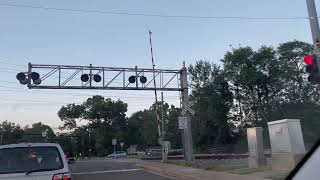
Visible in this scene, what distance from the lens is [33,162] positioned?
8.55 meters

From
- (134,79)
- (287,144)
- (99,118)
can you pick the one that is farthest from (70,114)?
(287,144)

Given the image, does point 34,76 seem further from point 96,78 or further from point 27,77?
point 96,78

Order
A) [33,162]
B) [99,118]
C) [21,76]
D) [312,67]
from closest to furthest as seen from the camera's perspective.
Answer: [33,162], [312,67], [21,76], [99,118]

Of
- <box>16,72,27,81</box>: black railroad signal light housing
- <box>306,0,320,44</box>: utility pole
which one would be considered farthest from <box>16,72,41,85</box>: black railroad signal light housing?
<box>306,0,320,44</box>: utility pole

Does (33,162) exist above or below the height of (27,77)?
below

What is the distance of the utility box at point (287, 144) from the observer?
767 inches

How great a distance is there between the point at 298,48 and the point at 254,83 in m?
8.55

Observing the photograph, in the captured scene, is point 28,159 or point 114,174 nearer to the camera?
point 28,159

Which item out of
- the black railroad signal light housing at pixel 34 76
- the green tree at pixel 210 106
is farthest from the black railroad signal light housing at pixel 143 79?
the green tree at pixel 210 106

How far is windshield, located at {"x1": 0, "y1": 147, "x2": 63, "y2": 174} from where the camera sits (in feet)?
27.8

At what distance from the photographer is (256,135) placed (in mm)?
23375

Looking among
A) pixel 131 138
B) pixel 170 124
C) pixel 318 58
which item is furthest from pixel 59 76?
pixel 131 138

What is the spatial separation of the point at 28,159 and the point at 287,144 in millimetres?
13077

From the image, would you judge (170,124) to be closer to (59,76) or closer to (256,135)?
(59,76)
